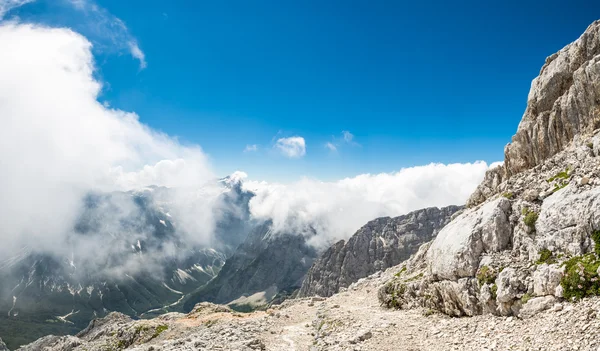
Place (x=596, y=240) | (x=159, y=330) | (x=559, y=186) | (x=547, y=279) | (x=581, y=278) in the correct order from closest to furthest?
(x=581, y=278) → (x=596, y=240) → (x=547, y=279) → (x=559, y=186) → (x=159, y=330)

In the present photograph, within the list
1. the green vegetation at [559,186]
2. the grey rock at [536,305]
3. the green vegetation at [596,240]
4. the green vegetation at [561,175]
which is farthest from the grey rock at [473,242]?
the green vegetation at [596,240]

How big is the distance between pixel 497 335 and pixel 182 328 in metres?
50.4

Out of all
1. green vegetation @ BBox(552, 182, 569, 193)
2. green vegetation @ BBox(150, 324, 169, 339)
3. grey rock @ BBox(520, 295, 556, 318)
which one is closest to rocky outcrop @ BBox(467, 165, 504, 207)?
green vegetation @ BBox(552, 182, 569, 193)

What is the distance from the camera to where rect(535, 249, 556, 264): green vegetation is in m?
26.5

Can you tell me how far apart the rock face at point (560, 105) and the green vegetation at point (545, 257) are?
29.1 meters

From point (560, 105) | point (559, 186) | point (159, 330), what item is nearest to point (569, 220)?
point (559, 186)

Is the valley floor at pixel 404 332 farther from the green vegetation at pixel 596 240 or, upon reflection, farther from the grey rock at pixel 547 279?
the green vegetation at pixel 596 240

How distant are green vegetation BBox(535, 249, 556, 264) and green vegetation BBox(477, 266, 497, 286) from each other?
380 centimetres

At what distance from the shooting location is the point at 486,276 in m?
30.2

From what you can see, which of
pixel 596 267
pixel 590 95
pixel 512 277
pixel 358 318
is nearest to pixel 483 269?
pixel 512 277

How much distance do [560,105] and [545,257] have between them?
3765cm

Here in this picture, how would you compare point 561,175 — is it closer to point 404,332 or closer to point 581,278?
point 581,278

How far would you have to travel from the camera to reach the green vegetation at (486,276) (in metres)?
29.7

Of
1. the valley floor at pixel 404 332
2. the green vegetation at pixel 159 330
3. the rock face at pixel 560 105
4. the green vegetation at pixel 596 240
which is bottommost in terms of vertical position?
the green vegetation at pixel 159 330
